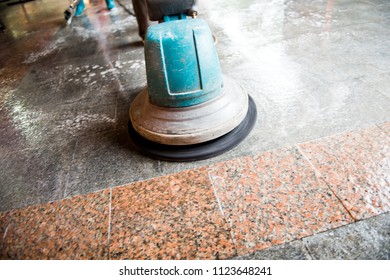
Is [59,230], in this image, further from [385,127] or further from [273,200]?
[385,127]

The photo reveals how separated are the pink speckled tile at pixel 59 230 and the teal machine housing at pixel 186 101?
0.55 m

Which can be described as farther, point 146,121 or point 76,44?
point 76,44

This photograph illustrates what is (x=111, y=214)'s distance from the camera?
57.9 inches

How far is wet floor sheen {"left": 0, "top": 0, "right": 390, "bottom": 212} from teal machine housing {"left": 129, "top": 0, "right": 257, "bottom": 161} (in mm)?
102

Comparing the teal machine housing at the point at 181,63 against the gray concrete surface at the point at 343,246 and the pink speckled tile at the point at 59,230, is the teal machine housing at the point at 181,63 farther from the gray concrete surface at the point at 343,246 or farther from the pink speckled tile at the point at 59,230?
the gray concrete surface at the point at 343,246

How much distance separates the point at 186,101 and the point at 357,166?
115 centimetres

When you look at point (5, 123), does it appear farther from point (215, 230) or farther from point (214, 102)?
point (215, 230)

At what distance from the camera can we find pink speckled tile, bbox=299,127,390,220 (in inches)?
52.5

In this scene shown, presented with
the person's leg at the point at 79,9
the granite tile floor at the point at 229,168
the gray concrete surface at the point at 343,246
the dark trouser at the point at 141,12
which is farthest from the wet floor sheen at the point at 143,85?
the person's leg at the point at 79,9

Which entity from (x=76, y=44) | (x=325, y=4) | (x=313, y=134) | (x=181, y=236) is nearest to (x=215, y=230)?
(x=181, y=236)

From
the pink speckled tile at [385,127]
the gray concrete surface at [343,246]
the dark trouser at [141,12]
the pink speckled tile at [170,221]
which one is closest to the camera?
the gray concrete surface at [343,246]

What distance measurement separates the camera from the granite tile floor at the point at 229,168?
4.20 ft

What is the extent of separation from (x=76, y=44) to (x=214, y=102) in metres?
3.48

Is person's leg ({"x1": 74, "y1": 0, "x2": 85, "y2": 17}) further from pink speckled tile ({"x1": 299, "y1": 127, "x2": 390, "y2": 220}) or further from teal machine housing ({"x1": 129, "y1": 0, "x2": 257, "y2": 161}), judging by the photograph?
pink speckled tile ({"x1": 299, "y1": 127, "x2": 390, "y2": 220})
